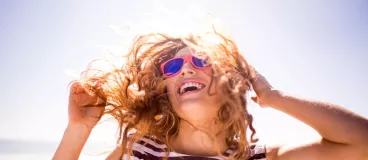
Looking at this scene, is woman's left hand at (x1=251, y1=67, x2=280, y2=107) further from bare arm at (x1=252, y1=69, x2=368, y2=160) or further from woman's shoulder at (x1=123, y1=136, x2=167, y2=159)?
woman's shoulder at (x1=123, y1=136, x2=167, y2=159)

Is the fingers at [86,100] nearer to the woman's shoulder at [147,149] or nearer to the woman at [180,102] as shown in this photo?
the woman at [180,102]

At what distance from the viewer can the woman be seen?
285 centimetres

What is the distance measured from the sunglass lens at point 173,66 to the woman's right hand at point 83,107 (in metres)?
0.83

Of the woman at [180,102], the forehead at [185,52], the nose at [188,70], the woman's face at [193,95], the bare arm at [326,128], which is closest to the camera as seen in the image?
the bare arm at [326,128]

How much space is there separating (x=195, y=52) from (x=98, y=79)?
1128 mm

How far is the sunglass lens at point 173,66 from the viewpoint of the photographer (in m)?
3.16

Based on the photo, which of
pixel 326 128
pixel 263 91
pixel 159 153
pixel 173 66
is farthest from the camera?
pixel 173 66

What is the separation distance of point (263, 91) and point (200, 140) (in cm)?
85

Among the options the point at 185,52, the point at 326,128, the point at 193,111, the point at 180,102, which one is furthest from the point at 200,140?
the point at 326,128

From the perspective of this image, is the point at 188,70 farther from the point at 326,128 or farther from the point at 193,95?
the point at 326,128

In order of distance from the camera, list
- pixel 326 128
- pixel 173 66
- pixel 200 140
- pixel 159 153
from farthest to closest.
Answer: pixel 173 66, pixel 200 140, pixel 159 153, pixel 326 128

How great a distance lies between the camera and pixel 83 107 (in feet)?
10.2

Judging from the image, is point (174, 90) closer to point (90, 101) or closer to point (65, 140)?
point (90, 101)

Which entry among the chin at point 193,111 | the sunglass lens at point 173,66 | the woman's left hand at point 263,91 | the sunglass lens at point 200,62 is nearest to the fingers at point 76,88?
the sunglass lens at point 173,66
